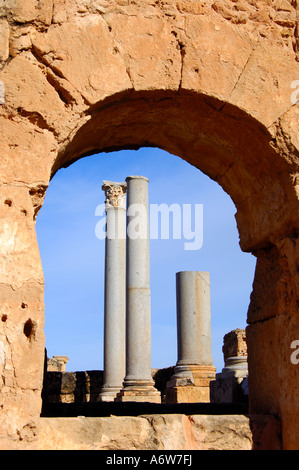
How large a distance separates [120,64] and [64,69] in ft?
1.20

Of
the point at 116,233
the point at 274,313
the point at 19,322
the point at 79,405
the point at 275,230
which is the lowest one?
the point at 79,405

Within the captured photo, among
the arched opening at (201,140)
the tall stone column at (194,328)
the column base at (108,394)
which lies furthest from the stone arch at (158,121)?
the column base at (108,394)

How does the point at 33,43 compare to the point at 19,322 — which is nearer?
the point at 19,322

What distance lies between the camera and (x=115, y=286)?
47.4 ft

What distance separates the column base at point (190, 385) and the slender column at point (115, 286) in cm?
158

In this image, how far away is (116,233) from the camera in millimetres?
14969

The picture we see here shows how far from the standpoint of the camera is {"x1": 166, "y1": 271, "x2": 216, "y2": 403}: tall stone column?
12477 mm

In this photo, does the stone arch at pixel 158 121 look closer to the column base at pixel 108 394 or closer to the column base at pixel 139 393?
A: the column base at pixel 139 393

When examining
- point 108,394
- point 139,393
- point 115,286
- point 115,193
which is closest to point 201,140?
point 139,393

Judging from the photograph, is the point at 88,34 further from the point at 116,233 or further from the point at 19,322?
the point at 116,233

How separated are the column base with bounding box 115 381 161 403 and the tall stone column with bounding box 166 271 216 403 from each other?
462mm

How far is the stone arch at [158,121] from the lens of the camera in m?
3.13

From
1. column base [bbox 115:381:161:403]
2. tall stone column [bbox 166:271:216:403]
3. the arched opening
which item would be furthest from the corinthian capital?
the arched opening

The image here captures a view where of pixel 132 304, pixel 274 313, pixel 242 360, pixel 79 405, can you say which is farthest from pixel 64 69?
pixel 132 304
